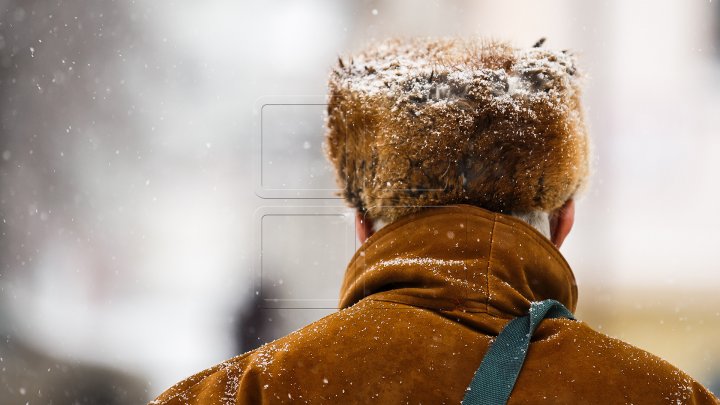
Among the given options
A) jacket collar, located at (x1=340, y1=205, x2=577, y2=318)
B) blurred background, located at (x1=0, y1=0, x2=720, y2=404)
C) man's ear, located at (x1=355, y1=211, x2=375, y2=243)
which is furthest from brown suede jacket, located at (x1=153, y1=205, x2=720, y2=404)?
blurred background, located at (x1=0, y1=0, x2=720, y2=404)

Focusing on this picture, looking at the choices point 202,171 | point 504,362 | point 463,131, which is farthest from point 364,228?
point 202,171

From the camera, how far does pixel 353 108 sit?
104 cm

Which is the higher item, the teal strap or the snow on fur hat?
the snow on fur hat

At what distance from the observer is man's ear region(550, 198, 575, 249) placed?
1.03 m

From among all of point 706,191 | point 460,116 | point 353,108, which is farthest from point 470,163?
point 706,191

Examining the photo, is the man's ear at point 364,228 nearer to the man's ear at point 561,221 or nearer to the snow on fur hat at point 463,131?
the snow on fur hat at point 463,131

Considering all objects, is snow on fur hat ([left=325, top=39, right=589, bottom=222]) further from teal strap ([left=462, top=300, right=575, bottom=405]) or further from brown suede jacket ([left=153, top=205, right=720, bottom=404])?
teal strap ([left=462, top=300, right=575, bottom=405])

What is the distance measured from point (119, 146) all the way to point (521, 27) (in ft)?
5.27

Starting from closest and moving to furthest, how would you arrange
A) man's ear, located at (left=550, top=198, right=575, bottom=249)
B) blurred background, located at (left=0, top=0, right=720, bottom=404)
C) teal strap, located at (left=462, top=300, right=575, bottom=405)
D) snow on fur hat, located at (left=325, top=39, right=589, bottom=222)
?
teal strap, located at (left=462, top=300, right=575, bottom=405) < snow on fur hat, located at (left=325, top=39, right=589, bottom=222) < man's ear, located at (left=550, top=198, right=575, bottom=249) < blurred background, located at (left=0, top=0, right=720, bottom=404)

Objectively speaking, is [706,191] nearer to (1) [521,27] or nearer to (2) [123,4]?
(1) [521,27]

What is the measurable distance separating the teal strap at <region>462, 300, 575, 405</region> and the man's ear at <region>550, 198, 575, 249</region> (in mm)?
266

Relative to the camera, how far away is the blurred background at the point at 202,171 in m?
1.94

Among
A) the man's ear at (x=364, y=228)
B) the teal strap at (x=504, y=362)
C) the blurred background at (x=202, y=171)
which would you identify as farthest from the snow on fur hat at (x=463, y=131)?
the blurred background at (x=202, y=171)

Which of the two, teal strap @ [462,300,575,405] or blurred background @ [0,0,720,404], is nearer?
teal strap @ [462,300,575,405]
